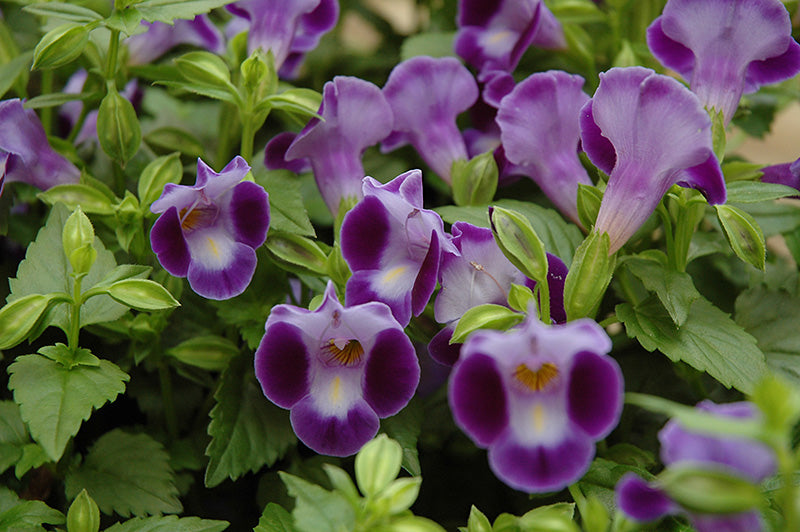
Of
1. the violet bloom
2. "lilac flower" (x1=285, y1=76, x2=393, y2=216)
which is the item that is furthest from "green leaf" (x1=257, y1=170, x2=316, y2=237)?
the violet bloom

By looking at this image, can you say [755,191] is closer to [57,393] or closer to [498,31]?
[498,31]

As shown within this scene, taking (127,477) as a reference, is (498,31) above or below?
above

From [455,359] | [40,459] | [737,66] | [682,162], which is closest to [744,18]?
[737,66]

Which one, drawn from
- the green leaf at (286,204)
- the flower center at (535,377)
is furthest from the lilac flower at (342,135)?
the flower center at (535,377)

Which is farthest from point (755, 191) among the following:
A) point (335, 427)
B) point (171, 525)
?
point (171, 525)

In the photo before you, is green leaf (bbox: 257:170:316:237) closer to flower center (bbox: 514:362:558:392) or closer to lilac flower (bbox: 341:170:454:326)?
lilac flower (bbox: 341:170:454:326)

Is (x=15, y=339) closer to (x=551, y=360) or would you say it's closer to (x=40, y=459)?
(x=40, y=459)
